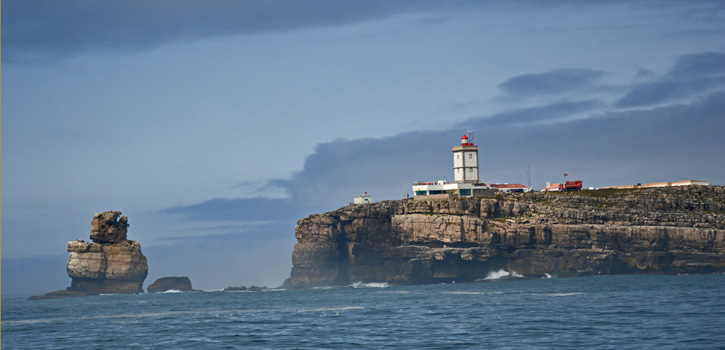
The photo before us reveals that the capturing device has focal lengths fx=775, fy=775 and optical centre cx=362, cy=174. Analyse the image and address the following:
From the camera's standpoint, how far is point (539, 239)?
530ft

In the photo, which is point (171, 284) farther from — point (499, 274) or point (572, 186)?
point (572, 186)

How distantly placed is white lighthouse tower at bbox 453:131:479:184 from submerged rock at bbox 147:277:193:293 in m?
72.9

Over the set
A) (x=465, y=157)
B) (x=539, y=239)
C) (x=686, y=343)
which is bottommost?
(x=686, y=343)

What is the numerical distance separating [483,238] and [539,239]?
11.6 metres

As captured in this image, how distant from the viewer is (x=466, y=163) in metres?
187

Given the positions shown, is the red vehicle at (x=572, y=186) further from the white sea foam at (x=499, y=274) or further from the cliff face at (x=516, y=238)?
the white sea foam at (x=499, y=274)

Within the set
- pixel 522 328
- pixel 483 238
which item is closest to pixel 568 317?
pixel 522 328

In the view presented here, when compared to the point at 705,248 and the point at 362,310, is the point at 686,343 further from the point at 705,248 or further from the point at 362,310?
the point at 705,248

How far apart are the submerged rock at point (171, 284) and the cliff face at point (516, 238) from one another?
3242cm

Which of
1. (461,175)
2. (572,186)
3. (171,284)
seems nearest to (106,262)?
(171,284)

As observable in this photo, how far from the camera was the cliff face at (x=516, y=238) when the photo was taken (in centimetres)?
15812

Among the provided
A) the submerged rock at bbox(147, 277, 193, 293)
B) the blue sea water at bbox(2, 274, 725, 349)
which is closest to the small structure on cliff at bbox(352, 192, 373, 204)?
the submerged rock at bbox(147, 277, 193, 293)

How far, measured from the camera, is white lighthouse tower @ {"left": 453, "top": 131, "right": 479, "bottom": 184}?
18700 centimetres

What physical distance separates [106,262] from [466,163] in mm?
86943
